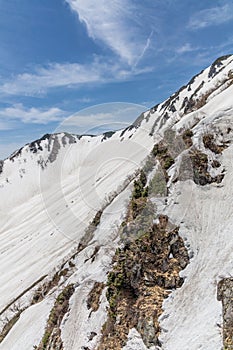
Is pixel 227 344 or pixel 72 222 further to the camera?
pixel 72 222

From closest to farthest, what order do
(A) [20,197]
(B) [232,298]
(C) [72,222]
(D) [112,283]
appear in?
1. (B) [232,298]
2. (D) [112,283]
3. (C) [72,222]
4. (A) [20,197]

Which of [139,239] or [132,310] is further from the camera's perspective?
[139,239]

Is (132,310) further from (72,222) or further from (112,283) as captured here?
(72,222)

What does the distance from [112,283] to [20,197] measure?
142 m

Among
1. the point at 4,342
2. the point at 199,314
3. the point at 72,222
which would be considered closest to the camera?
the point at 199,314

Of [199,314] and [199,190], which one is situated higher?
[199,190]

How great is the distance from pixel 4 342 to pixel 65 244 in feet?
73.8

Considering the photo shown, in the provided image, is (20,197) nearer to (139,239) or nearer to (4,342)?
(4,342)

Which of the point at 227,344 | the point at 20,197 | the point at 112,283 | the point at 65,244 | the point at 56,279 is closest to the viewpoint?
the point at 227,344

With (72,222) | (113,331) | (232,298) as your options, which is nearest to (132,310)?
(113,331)

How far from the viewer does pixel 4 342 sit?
19.8 meters

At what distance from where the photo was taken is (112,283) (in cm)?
1341

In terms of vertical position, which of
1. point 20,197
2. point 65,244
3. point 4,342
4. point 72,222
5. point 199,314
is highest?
point 20,197

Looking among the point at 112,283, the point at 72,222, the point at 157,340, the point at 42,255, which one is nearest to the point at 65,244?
the point at 42,255
